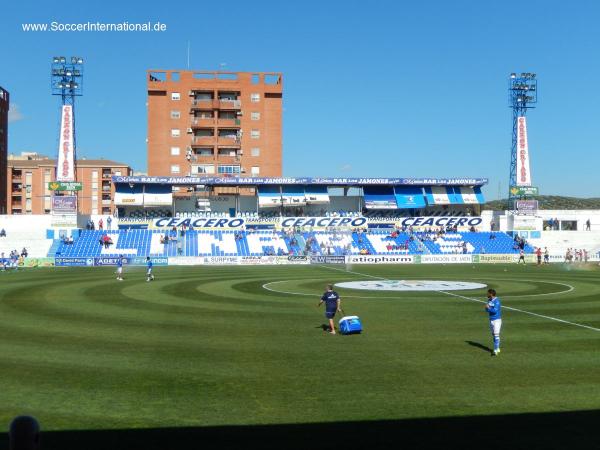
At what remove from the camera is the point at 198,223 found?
257 ft

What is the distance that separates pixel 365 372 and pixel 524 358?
192 inches

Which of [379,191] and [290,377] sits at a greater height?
[379,191]

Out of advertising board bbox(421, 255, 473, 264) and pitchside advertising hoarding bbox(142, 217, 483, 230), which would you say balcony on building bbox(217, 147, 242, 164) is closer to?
pitchside advertising hoarding bbox(142, 217, 483, 230)

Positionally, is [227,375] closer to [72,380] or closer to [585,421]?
[72,380]

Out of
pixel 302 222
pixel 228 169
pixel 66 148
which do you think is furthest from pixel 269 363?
pixel 228 169

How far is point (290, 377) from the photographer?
48.2 ft

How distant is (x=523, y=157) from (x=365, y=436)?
258ft

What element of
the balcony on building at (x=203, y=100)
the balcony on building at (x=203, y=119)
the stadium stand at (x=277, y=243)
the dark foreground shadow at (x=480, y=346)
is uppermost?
the balcony on building at (x=203, y=100)

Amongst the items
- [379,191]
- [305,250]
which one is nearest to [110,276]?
[305,250]

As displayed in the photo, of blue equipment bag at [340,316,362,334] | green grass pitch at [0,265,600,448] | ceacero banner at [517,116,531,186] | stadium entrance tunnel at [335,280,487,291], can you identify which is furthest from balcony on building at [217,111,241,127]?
blue equipment bag at [340,316,362,334]

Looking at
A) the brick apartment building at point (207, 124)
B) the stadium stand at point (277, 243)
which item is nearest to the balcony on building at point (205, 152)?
the brick apartment building at point (207, 124)

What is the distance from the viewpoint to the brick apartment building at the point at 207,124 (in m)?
98.3

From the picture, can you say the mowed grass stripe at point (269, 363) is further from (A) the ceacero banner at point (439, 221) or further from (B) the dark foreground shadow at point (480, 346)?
(A) the ceacero banner at point (439, 221)

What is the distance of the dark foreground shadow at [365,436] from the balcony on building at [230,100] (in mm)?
91098
